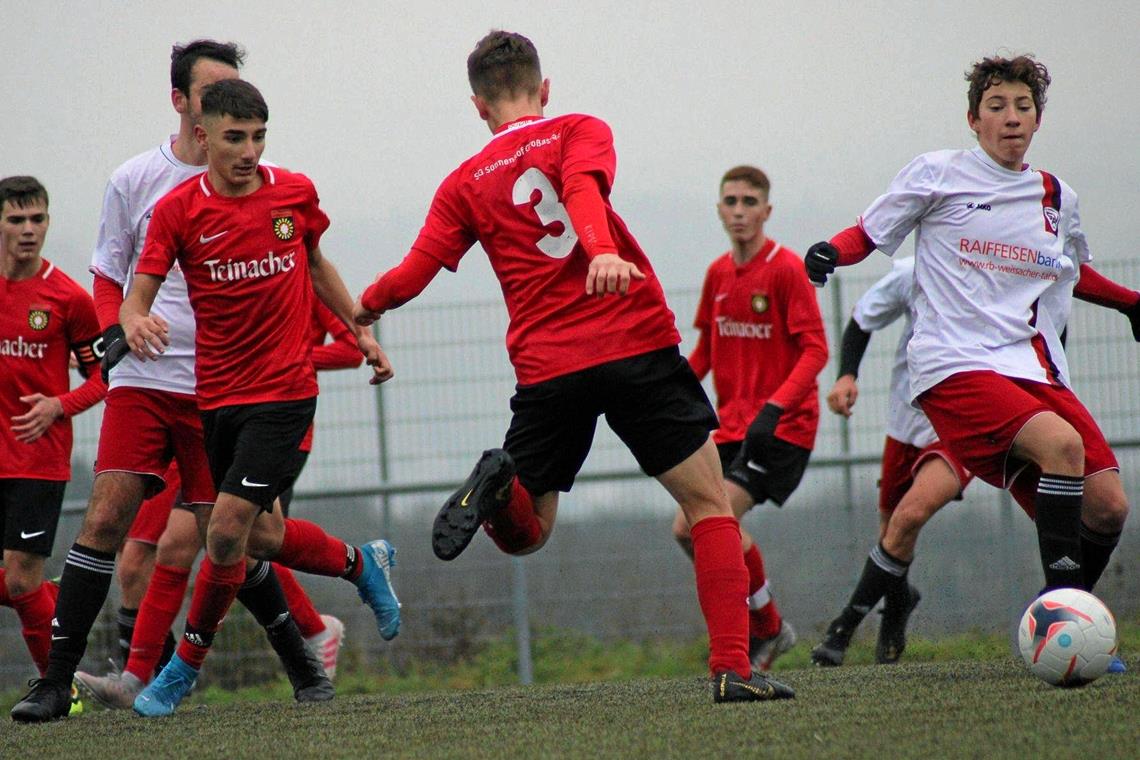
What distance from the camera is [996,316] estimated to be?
5.00 m

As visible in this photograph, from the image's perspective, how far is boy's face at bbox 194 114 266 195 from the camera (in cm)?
513

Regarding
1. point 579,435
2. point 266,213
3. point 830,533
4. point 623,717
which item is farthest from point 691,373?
point 830,533

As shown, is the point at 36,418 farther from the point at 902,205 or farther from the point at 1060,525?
the point at 1060,525

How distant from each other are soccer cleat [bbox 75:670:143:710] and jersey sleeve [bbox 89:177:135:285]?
141cm

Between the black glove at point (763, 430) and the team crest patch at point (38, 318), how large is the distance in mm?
2926

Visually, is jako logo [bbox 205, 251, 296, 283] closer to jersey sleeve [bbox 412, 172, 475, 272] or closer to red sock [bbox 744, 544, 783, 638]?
jersey sleeve [bbox 412, 172, 475, 272]

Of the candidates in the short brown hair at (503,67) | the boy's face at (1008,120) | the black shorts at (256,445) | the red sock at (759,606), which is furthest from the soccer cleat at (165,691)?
the boy's face at (1008,120)

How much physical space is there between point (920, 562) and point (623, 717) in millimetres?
4568

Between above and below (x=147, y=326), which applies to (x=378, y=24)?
above

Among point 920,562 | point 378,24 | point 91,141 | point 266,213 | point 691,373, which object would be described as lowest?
point 920,562

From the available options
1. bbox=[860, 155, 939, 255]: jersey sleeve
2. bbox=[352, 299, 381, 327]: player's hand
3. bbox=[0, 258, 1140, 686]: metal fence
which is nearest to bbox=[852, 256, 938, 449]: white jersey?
bbox=[860, 155, 939, 255]: jersey sleeve

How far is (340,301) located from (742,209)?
2.54 metres

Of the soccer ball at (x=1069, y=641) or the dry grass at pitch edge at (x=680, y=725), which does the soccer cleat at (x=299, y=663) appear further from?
the soccer ball at (x=1069, y=641)

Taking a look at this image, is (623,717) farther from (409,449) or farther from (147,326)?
(409,449)
